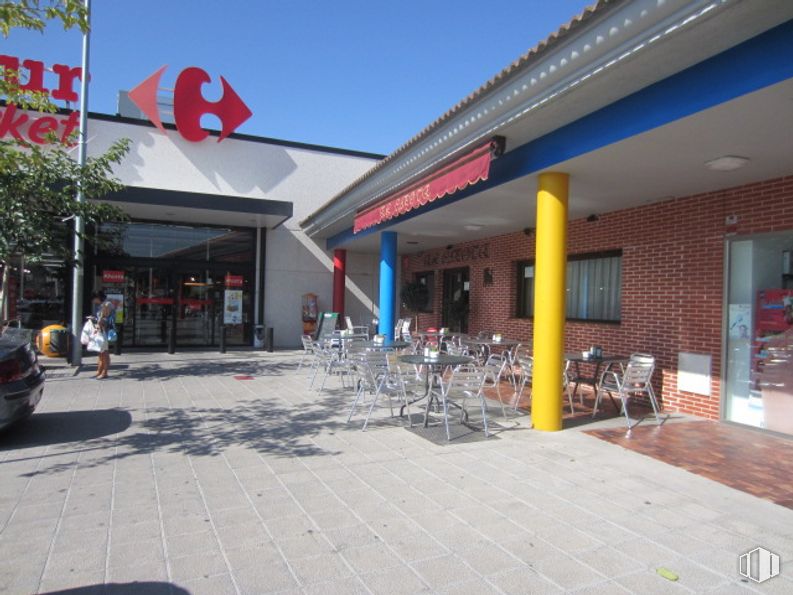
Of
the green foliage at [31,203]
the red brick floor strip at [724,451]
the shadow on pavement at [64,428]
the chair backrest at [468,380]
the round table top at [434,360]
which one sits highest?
the green foliage at [31,203]

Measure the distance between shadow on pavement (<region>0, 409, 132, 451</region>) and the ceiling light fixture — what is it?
6.77 metres

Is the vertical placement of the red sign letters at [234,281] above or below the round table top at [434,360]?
above

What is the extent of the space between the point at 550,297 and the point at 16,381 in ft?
17.6

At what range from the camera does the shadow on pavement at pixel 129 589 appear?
2557mm

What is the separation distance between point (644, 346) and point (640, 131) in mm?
4088

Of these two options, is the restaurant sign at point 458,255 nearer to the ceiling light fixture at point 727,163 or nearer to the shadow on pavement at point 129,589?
the ceiling light fixture at point 727,163

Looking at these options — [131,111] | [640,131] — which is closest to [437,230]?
[640,131]

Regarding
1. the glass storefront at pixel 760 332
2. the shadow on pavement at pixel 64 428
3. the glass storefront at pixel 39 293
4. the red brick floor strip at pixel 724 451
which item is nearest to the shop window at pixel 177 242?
the glass storefront at pixel 39 293

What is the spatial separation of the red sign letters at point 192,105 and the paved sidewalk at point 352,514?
989 centimetres

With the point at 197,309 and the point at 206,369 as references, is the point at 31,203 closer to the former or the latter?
the point at 206,369

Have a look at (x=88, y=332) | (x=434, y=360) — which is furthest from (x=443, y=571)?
(x=88, y=332)

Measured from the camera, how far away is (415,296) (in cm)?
1423

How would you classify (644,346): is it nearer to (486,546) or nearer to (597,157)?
(597,157)

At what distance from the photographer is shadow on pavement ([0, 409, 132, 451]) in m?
5.23
